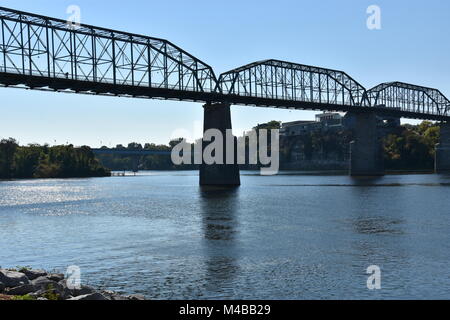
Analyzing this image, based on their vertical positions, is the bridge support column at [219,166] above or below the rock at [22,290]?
above

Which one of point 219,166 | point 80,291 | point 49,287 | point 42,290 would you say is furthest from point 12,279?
point 219,166

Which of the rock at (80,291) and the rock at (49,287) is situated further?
the rock at (80,291)

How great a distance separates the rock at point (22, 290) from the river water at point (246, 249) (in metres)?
4.94

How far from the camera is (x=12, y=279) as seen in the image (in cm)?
2345

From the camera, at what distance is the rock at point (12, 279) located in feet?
76.1

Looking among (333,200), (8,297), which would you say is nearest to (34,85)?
(333,200)

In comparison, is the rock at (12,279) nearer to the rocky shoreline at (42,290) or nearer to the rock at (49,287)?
the rocky shoreline at (42,290)

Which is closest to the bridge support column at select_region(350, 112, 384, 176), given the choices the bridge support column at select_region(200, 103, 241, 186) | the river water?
the bridge support column at select_region(200, 103, 241, 186)

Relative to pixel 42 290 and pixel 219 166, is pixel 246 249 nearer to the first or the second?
pixel 42 290

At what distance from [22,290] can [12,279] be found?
4.40 ft

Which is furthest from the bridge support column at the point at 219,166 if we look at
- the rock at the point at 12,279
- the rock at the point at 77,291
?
the rock at the point at 77,291

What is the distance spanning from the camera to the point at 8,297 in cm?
2077

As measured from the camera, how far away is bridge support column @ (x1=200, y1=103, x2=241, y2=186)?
4744 inches
